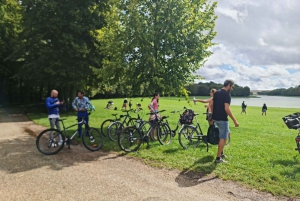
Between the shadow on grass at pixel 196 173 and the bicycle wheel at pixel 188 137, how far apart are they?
1144 millimetres

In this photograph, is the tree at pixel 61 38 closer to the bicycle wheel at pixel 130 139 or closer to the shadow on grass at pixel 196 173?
the bicycle wheel at pixel 130 139

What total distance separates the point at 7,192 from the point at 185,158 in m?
4.42

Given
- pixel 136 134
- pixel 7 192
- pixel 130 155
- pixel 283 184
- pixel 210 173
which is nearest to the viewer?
pixel 7 192

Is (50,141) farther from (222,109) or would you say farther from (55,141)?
(222,109)

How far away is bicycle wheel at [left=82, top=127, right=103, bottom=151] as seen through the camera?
782 centimetres

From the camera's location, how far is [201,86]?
254 ft

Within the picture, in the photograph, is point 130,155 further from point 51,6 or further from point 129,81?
point 51,6

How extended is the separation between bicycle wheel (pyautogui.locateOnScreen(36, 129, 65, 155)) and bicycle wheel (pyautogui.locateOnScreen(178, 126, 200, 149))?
3810mm

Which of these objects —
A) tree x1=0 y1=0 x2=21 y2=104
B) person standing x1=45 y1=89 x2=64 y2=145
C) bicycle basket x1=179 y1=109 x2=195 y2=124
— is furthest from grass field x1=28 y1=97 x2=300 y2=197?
tree x1=0 y1=0 x2=21 y2=104

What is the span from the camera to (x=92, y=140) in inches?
315

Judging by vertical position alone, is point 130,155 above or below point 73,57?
below

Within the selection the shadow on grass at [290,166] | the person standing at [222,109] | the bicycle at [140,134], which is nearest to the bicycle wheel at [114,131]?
the bicycle at [140,134]

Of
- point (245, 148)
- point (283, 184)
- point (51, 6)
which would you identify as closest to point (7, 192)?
point (283, 184)

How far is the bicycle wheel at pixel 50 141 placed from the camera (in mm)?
7328
